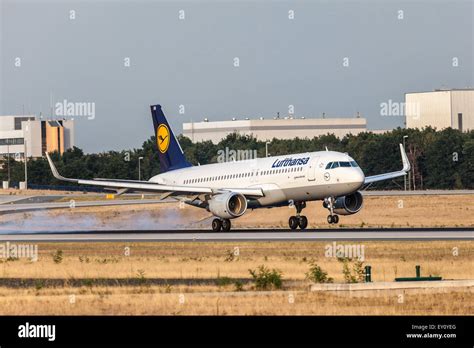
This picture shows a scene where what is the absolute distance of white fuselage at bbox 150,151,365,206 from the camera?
6062 cm

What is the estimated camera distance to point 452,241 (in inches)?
1972

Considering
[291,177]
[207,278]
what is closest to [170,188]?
[291,177]

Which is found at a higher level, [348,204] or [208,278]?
[348,204]

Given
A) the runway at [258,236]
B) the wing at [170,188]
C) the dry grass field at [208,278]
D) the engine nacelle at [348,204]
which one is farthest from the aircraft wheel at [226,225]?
the dry grass field at [208,278]

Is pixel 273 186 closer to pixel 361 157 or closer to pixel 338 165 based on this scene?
pixel 338 165

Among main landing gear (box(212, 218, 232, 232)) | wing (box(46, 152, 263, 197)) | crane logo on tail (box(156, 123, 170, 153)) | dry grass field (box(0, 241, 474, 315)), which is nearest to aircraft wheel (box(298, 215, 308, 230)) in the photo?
wing (box(46, 152, 263, 197))

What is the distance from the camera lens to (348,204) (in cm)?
6356

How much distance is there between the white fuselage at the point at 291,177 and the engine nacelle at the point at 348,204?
1816mm

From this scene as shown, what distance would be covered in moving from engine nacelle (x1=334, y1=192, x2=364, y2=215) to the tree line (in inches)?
2513

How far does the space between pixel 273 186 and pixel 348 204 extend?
4.42 m
